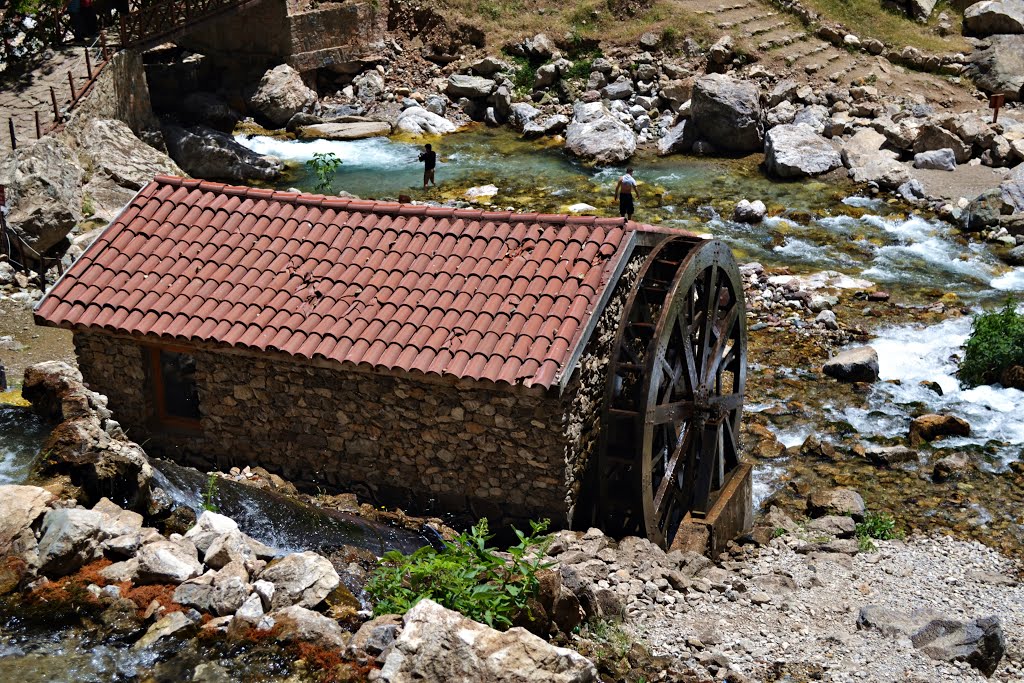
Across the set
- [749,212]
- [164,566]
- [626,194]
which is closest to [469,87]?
[626,194]

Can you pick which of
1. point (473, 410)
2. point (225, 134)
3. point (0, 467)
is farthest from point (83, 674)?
point (225, 134)

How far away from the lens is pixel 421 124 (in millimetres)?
30875

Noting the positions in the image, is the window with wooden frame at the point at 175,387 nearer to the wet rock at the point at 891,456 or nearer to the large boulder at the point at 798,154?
the wet rock at the point at 891,456

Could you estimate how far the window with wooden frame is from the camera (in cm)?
1281

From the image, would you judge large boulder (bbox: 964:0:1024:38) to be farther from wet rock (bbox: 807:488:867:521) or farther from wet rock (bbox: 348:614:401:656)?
wet rock (bbox: 348:614:401:656)

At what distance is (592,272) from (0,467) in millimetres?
5908

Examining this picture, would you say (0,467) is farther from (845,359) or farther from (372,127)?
(372,127)

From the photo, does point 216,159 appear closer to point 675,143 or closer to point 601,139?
point 601,139

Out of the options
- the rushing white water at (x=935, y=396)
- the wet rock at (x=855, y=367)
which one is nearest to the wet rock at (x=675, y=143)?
the rushing white water at (x=935, y=396)

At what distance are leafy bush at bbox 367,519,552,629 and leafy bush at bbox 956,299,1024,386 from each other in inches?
449

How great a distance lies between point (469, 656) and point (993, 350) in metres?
13.3

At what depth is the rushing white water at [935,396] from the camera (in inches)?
642

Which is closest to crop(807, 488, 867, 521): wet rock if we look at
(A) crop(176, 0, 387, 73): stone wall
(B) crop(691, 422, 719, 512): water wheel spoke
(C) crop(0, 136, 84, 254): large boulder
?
(B) crop(691, 422, 719, 512): water wheel spoke

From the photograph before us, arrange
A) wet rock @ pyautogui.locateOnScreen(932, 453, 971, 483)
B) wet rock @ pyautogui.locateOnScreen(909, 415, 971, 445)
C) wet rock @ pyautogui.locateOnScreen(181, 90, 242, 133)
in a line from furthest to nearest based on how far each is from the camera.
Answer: wet rock @ pyautogui.locateOnScreen(181, 90, 242, 133) < wet rock @ pyautogui.locateOnScreen(909, 415, 971, 445) < wet rock @ pyautogui.locateOnScreen(932, 453, 971, 483)
